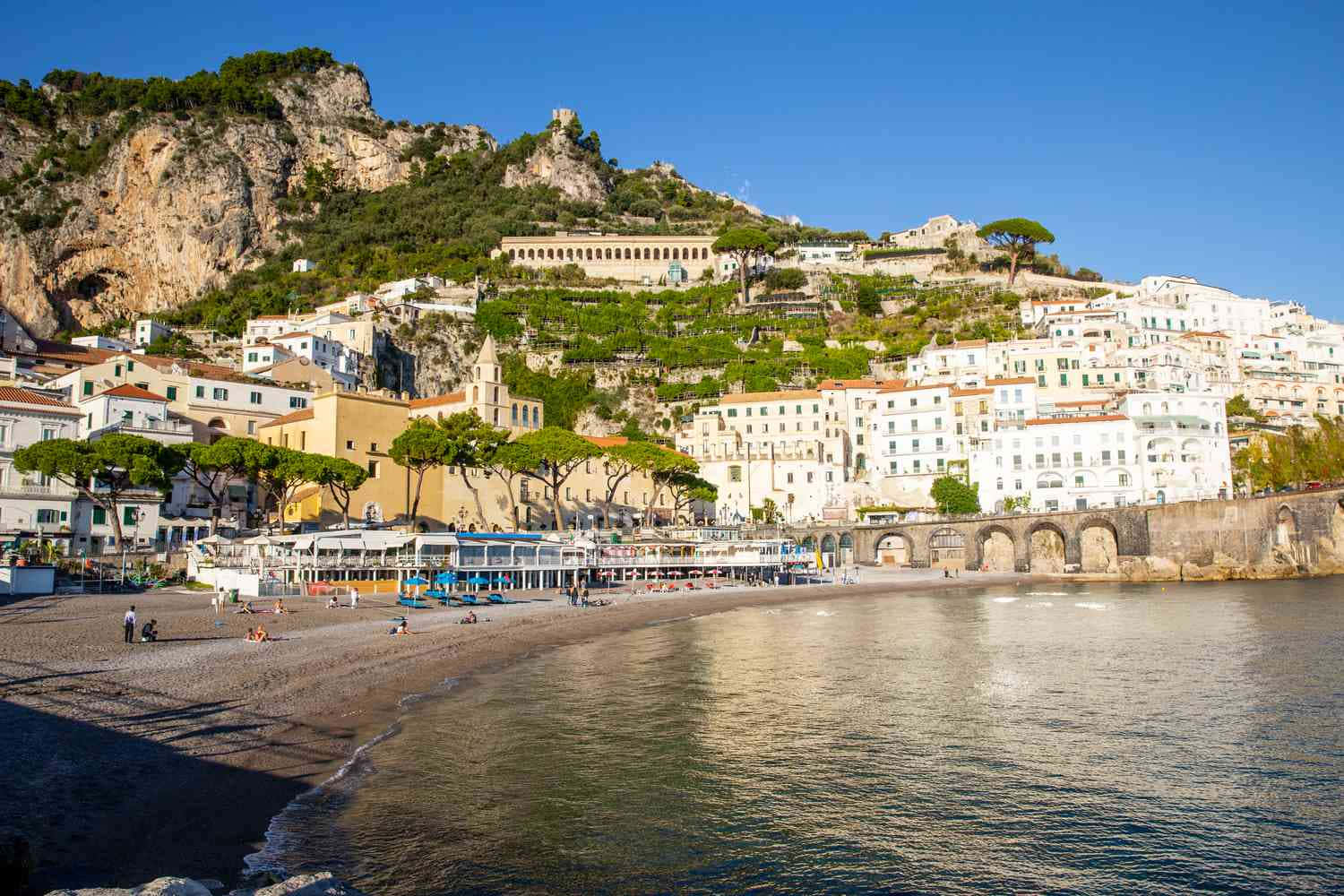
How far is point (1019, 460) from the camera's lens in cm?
7406

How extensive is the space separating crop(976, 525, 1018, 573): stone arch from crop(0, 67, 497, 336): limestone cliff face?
90523 millimetres

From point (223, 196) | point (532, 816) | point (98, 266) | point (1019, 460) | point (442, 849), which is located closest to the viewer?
point (442, 849)

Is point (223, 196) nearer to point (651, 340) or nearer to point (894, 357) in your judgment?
point (651, 340)

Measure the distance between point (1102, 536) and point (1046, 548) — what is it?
4145mm

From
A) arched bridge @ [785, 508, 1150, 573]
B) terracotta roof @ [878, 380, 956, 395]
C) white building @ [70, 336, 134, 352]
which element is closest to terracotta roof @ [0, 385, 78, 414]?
white building @ [70, 336, 134, 352]

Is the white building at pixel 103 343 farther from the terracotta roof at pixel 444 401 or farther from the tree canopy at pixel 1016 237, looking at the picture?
the tree canopy at pixel 1016 237

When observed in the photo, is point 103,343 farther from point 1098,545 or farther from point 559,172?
point 1098,545

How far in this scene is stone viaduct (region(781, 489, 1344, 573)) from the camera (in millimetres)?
63062

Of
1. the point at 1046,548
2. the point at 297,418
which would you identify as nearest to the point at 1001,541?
the point at 1046,548

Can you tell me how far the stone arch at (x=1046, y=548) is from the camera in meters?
69.7

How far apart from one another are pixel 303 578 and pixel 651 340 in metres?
58.5

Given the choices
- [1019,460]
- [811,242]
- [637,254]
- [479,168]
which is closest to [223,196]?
[479,168]

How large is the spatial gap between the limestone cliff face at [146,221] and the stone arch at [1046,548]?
93.9 meters

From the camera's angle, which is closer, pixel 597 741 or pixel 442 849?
pixel 442 849
